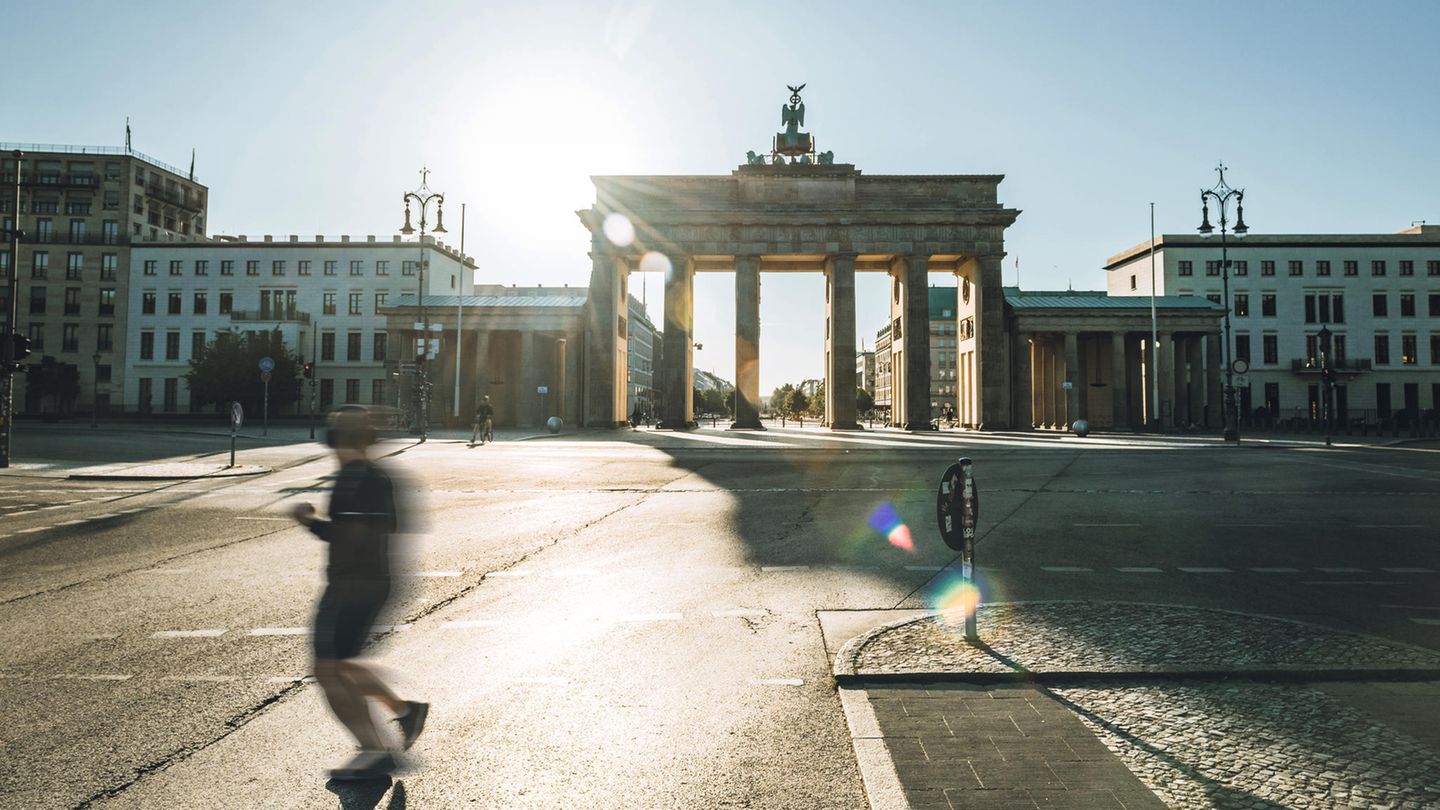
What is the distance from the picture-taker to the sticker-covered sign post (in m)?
5.83

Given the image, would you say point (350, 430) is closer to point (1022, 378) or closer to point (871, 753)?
point (871, 753)

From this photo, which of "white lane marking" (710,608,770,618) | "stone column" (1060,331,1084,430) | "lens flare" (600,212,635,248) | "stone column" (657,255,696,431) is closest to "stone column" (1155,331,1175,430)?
"stone column" (1060,331,1084,430)

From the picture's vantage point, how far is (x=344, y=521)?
454 centimetres

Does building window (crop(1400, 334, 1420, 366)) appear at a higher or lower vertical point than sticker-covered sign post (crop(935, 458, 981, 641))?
higher

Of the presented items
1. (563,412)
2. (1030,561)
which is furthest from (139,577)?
(563,412)

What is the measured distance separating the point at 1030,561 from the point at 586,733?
6600 millimetres

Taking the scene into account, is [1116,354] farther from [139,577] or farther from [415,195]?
[139,577]

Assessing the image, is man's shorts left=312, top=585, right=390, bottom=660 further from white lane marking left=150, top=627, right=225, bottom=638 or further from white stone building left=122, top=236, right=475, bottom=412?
white stone building left=122, top=236, right=475, bottom=412

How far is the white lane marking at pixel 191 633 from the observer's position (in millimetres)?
6121

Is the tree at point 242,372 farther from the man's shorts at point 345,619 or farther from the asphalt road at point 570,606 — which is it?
the man's shorts at point 345,619

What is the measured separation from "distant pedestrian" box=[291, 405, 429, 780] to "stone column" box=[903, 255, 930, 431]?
49632 millimetres

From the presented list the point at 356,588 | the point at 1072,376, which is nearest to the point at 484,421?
the point at 356,588

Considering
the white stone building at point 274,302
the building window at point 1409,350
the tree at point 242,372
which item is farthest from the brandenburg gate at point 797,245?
the building window at point 1409,350

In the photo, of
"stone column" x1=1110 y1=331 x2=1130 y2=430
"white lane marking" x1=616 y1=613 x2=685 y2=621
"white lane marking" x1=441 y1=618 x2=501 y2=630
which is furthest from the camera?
"stone column" x1=1110 y1=331 x2=1130 y2=430
